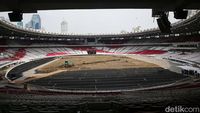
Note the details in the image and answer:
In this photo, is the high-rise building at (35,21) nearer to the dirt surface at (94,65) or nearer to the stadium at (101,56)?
the stadium at (101,56)

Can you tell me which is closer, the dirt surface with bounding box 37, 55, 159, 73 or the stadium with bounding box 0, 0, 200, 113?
the stadium with bounding box 0, 0, 200, 113

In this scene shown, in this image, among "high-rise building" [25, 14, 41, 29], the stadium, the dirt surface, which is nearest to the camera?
the stadium

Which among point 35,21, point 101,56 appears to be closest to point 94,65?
point 101,56

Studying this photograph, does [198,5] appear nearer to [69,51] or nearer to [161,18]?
[161,18]

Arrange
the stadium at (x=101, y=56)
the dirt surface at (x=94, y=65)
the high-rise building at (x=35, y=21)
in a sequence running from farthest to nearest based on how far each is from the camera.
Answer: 1. the high-rise building at (x=35, y=21)
2. the dirt surface at (x=94, y=65)
3. the stadium at (x=101, y=56)

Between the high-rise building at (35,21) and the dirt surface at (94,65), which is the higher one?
the high-rise building at (35,21)

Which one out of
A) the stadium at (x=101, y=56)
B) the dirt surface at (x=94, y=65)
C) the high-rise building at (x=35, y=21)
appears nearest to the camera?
the stadium at (x=101, y=56)

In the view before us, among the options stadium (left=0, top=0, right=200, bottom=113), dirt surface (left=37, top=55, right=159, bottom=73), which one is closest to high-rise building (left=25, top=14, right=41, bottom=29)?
stadium (left=0, top=0, right=200, bottom=113)

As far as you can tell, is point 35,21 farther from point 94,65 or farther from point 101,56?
point 94,65

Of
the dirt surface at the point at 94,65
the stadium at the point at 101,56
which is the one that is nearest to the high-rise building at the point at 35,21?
the stadium at the point at 101,56

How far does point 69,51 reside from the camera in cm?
8744

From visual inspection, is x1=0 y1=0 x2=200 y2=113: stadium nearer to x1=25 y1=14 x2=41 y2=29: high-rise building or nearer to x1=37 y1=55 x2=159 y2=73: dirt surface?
x1=37 y1=55 x2=159 y2=73: dirt surface

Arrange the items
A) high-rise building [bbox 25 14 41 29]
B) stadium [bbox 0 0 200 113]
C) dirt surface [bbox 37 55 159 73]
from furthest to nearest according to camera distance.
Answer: high-rise building [bbox 25 14 41 29], dirt surface [bbox 37 55 159 73], stadium [bbox 0 0 200 113]

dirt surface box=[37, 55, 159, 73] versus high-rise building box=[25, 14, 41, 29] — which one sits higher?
high-rise building box=[25, 14, 41, 29]
